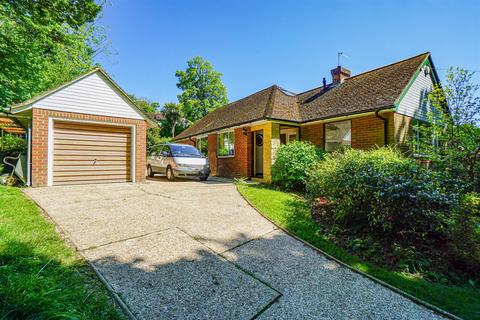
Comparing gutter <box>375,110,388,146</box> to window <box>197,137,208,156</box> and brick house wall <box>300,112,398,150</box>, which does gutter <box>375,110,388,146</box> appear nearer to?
brick house wall <box>300,112,398,150</box>

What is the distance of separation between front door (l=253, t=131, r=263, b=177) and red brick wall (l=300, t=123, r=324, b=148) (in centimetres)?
224

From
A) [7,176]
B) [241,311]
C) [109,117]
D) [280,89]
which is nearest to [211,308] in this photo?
[241,311]

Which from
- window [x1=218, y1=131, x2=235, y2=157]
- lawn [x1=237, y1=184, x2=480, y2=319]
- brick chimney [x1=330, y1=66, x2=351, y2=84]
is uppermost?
brick chimney [x1=330, y1=66, x2=351, y2=84]

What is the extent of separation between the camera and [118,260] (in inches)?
121


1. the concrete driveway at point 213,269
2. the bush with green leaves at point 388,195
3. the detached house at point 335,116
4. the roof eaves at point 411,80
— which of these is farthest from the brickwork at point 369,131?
the concrete driveway at point 213,269

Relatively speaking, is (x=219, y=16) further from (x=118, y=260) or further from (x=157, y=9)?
(x=118, y=260)

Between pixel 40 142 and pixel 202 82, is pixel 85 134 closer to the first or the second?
pixel 40 142

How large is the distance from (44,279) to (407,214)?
5.39 metres

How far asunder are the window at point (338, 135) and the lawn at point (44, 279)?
1005cm

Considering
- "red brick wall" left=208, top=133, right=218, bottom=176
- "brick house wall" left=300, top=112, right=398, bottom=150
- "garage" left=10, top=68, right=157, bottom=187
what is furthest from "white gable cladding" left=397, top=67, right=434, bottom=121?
"garage" left=10, top=68, right=157, bottom=187

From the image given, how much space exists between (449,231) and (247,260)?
11.8ft

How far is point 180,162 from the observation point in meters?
10.3

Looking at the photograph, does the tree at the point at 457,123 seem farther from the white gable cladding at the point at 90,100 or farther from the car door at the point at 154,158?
the car door at the point at 154,158

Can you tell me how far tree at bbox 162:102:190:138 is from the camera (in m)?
30.2
